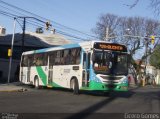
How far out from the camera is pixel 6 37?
221 feet

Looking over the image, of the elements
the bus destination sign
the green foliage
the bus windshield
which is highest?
the green foliage

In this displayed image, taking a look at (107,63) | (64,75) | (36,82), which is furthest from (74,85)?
(36,82)

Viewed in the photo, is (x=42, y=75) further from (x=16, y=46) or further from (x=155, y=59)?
(x=155, y=59)

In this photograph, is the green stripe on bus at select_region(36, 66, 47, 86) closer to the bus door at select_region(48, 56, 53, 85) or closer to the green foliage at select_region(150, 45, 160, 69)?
the bus door at select_region(48, 56, 53, 85)

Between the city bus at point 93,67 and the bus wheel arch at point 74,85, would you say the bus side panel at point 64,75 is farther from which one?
the bus wheel arch at point 74,85

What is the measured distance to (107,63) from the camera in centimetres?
2411

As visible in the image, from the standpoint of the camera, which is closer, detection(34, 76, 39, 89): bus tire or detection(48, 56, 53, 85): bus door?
detection(48, 56, 53, 85): bus door

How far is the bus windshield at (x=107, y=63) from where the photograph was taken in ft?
78.9

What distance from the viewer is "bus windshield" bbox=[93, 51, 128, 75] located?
24.1 metres

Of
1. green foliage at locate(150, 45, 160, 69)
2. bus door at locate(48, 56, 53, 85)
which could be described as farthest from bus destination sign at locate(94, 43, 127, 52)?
green foliage at locate(150, 45, 160, 69)

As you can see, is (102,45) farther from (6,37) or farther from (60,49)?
(6,37)

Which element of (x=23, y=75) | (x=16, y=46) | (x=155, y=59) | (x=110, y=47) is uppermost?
(x=16, y=46)

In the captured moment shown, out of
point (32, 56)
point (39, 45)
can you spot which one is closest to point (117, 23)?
point (39, 45)

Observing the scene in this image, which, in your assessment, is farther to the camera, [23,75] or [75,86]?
[23,75]
